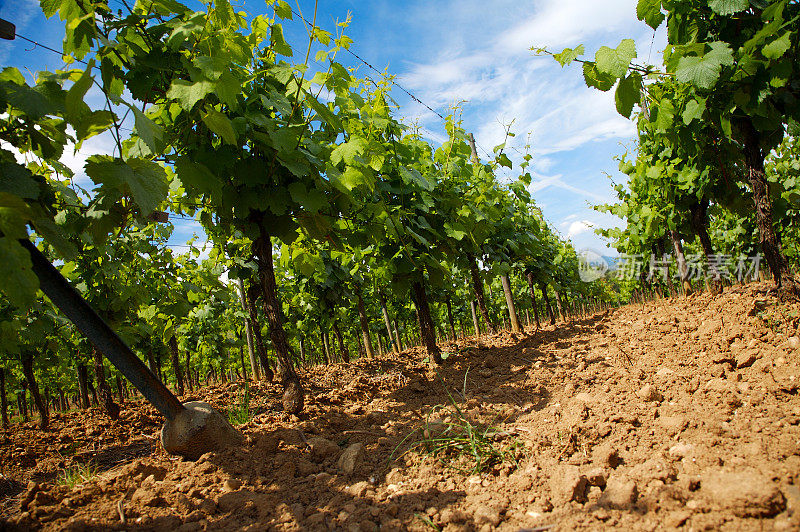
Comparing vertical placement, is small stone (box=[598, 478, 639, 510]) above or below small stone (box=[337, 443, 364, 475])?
below

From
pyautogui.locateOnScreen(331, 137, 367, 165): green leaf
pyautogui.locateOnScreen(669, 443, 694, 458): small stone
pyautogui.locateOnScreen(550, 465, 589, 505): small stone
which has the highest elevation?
pyautogui.locateOnScreen(331, 137, 367, 165): green leaf

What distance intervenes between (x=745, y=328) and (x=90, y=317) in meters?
4.41

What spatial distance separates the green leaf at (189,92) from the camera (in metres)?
1.59

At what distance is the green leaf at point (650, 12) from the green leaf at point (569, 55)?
1.25 metres

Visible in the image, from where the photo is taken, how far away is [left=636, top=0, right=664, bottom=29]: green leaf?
2.84m

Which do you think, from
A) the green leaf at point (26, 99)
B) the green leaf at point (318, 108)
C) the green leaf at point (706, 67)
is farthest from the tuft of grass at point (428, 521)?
the green leaf at point (706, 67)

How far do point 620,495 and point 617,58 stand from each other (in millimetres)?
1954

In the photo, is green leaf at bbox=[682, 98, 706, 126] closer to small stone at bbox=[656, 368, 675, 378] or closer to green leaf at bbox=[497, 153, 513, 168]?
small stone at bbox=[656, 368, 675, 378]

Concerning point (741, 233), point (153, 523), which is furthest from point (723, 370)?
point (741, 233)

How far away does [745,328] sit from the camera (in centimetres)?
317

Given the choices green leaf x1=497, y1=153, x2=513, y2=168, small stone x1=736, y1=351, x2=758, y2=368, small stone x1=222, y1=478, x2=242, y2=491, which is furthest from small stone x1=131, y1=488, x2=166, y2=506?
green leaf x1=497, y1=153, x2=513, y2=168

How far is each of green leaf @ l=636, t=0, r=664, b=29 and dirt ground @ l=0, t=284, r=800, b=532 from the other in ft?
7.71

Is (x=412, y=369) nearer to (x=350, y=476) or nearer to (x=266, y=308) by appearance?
(x=266, y=308)

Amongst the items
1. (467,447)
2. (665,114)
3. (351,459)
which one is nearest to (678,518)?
(467,447)
